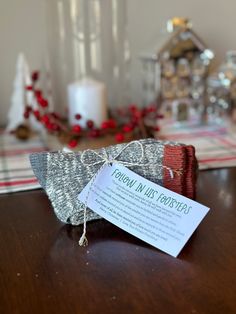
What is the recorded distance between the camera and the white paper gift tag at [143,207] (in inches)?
19.2

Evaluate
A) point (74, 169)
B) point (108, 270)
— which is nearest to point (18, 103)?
point (74, 169)

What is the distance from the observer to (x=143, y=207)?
51cm

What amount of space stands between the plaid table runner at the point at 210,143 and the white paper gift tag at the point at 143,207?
273mm

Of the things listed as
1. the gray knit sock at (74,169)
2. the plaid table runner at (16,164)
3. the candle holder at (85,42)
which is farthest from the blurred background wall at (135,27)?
the gray knit sock at (74,169)

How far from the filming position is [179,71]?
1.02 metres

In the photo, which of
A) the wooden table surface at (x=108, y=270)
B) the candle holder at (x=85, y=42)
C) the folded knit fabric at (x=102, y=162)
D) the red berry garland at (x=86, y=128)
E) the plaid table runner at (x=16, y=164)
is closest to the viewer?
the wooden table surface at (x=108, y=270)

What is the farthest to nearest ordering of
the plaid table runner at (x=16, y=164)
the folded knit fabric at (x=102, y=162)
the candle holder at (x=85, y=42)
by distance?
the candle holder at (x=85, y=42), the plaid table runner at (x=16, y=164), the folded knit fabric at (x=102, y=162)

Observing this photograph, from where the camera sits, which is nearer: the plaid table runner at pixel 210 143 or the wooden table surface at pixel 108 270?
the wooden table surface at pixel 108 270

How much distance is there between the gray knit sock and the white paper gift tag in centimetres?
1

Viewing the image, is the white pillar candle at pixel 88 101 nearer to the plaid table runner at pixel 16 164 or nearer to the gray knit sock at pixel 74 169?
the plaid table runner at pixel 16 164

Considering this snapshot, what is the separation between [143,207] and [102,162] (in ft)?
0.26

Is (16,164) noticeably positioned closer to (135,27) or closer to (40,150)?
(40,150)

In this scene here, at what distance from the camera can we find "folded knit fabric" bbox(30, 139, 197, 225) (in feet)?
1.74

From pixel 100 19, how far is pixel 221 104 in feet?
1.17
